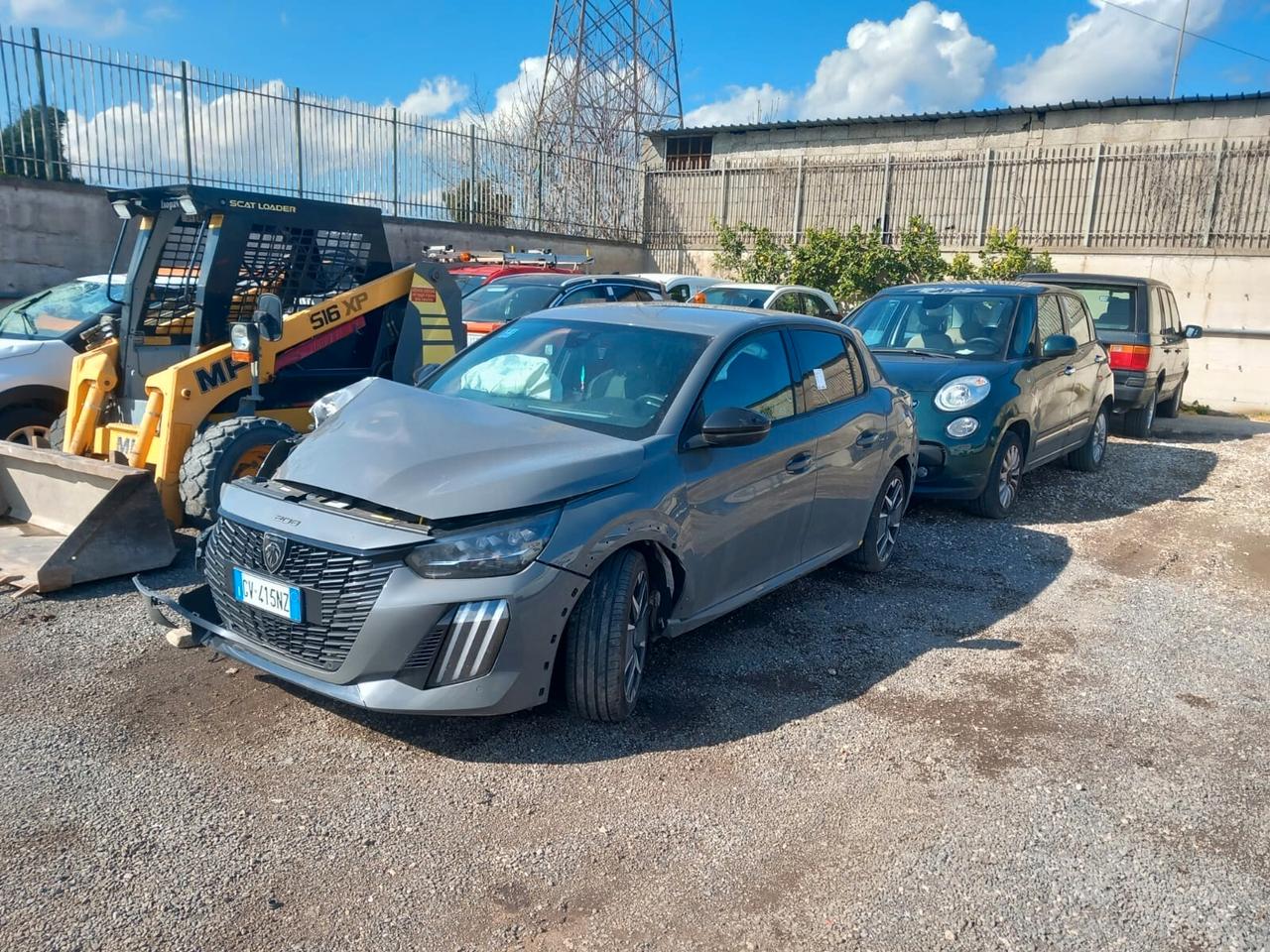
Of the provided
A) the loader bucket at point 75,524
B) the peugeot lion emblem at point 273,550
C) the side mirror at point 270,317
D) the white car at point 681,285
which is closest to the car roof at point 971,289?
the white car at point 681,285

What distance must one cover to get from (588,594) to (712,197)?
18.6 metres

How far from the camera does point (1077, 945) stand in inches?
119

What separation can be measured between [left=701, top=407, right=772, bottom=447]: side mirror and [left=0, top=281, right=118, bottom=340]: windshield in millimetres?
6159

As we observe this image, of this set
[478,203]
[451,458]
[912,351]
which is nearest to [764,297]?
[912,351]

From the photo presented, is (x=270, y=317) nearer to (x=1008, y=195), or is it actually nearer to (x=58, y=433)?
(x=58, y=433)

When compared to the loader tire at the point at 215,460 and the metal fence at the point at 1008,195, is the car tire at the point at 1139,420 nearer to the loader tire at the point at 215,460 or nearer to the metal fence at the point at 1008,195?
the metal fence at the point at 1008,195

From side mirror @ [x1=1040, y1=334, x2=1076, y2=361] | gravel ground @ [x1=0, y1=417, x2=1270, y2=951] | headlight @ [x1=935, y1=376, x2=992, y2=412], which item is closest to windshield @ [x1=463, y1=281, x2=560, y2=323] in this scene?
headlight @ [x1=935, y1=376, x2=992, y2=412]

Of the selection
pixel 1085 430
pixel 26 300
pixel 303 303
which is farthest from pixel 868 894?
pixel 26 300

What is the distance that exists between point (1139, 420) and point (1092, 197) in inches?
255

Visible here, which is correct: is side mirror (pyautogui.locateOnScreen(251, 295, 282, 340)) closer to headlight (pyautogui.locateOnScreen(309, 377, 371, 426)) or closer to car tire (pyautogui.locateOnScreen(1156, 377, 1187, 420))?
headlight (pyautogui.locateOnScreen(309, 377, 371, 426))

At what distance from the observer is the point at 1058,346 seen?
851cm

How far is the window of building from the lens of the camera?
2308 centimetres

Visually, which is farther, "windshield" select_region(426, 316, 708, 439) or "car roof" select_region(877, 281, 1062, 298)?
"car roof" select_region(877, 281, 1062, 298)

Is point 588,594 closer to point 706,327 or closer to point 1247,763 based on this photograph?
point 706,327
